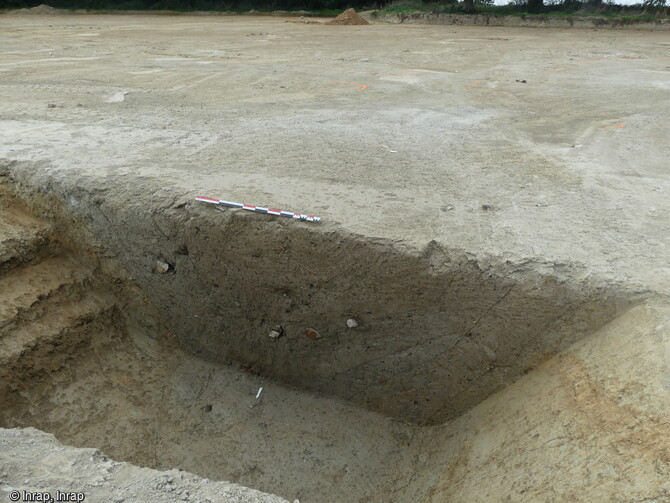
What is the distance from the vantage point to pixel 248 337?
4074 millimetres

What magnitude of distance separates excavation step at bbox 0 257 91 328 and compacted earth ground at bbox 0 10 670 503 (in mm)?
17

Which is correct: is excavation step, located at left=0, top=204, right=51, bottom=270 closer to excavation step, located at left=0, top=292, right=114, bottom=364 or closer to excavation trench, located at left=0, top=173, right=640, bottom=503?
excavation trench, located at left=0, top=173, right=640, bottom=503

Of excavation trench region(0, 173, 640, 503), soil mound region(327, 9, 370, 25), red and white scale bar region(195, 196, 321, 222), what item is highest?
soil mound region(327, 9, 370, 25)

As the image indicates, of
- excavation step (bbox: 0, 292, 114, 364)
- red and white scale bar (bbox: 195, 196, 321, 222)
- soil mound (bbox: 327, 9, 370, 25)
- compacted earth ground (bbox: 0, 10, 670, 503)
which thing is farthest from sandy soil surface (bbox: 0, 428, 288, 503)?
soil mound (bbox: 327, 9, 370, 25)

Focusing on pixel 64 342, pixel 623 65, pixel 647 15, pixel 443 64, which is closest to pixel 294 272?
pixel 64 342

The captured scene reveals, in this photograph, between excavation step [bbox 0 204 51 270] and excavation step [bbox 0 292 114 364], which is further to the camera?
excavation step [bbox 0 204 51 270]

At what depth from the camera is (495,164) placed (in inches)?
172

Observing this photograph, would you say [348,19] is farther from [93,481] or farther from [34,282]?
[93,481]

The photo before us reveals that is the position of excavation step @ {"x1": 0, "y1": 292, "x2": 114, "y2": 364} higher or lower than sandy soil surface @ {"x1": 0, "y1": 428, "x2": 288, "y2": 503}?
lower

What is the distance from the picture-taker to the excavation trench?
3264 millimetres

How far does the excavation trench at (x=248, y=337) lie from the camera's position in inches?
128

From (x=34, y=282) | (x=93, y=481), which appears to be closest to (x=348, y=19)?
(x=34, y=282)

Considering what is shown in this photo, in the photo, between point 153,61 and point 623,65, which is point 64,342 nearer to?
point 153,61

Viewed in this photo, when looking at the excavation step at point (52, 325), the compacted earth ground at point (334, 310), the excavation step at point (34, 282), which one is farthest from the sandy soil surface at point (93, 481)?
the excavation step at point (34, 282)
